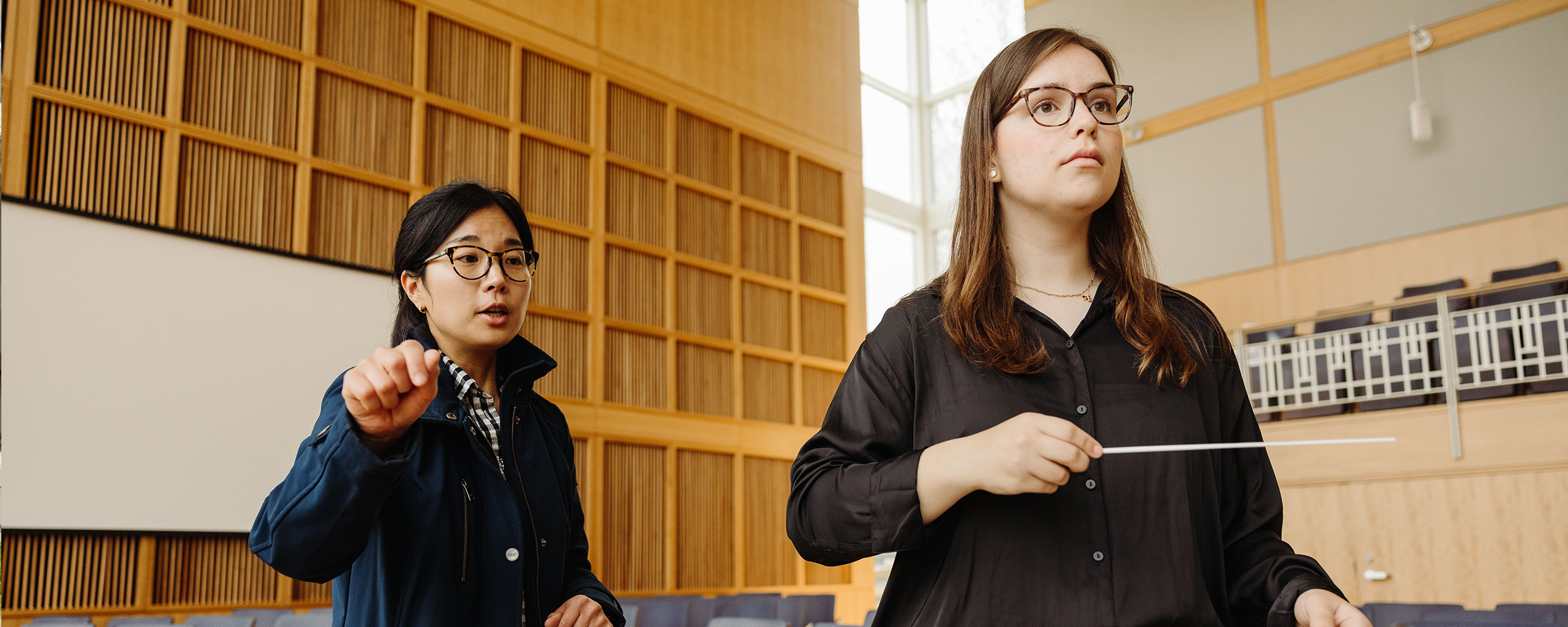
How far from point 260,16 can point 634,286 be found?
359 cm

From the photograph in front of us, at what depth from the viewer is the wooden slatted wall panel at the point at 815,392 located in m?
10.9

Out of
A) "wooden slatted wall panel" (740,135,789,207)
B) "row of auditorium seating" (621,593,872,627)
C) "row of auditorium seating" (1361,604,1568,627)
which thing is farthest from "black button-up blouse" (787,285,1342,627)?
"wooden slatted wall panel" (740,135,789,207)

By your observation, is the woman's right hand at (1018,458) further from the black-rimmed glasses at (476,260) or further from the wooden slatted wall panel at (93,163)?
the wooden slatted wall panel at (93,163)

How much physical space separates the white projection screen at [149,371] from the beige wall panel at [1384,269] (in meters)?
8.20

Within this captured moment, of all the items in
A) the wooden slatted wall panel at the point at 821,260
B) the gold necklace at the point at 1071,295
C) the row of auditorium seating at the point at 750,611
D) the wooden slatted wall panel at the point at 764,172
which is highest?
the wooden slatted wall panel at the point at 764,172

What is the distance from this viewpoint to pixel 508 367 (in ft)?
6.02

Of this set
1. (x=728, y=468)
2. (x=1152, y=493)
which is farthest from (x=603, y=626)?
(x=728, y=468)

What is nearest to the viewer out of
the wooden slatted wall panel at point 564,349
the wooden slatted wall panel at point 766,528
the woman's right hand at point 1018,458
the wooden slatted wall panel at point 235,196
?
the woman's right hand at point 1018,458

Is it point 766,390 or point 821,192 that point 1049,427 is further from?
point 821,192

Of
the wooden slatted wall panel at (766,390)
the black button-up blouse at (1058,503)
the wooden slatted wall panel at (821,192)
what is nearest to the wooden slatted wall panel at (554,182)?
the wooden slatted wall panel at (766,390)

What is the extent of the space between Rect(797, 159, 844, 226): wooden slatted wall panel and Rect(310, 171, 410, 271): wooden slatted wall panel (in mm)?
4556

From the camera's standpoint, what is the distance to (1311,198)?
1043cm

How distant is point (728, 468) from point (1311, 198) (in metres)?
6.31

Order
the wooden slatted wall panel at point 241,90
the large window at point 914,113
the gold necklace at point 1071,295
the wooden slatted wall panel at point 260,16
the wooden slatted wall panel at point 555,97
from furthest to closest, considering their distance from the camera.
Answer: the large window at point 914,113 < the wooden slatted wall panel at point 555,97 < the wooden slatted wall panel at point 260,16 < the wooden slatted wall panel at point 241,90 < the gold necklace at point 1071,295
